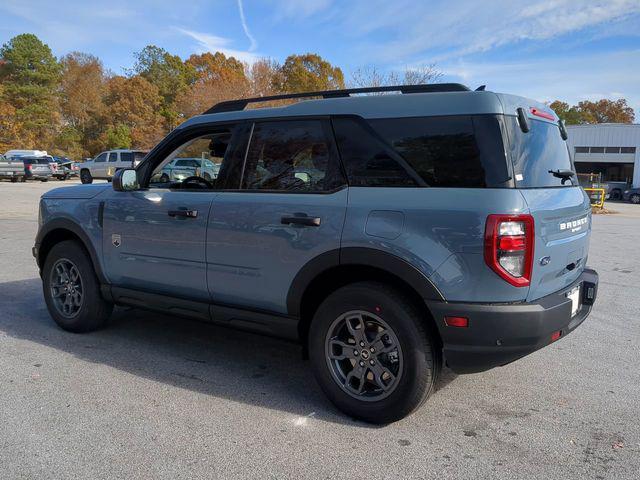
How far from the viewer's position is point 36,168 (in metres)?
35.1

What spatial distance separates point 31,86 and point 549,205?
68.5 m

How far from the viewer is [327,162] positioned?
3.52 m

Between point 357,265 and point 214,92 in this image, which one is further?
point 214,92

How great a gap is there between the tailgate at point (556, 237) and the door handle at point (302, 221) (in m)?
1.25

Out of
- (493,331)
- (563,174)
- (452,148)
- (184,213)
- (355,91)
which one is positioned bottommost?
(493,331)

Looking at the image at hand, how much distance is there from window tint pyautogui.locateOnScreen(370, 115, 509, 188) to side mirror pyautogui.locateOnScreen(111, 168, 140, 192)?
2257 mm

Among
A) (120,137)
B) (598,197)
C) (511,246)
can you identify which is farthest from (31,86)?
(511,246)

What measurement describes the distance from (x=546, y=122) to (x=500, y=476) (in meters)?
2.30

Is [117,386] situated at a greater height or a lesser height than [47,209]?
lesser

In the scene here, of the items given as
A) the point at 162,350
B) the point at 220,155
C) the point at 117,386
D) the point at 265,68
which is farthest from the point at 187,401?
the point at 265,68

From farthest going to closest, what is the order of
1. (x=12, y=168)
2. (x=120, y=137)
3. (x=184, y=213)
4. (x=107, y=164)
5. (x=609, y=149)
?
(x=120, y=137) → (x=609, y=149) → (x=12, y=168) → (x=107, y=164) → (x=184, y=213)

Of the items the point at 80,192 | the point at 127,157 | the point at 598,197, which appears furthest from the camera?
the point at 127,157

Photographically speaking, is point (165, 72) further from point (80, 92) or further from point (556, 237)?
point (556, 237)

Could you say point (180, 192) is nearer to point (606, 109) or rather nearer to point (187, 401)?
point (187, 401)
